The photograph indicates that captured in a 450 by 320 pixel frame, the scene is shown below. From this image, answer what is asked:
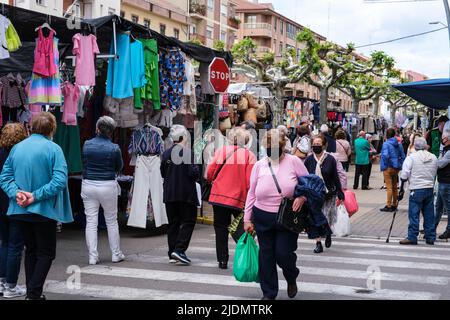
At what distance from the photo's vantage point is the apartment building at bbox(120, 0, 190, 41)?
4040cm

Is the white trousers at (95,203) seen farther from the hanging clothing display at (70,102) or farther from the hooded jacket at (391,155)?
the hooded jacket at (391,155)

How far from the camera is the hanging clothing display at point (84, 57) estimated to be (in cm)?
1005

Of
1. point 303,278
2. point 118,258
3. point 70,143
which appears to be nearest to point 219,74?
point 70,143

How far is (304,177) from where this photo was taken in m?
6.75

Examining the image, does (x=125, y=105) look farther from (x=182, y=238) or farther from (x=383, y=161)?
(x=383, y=161)

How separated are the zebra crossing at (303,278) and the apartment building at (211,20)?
40.1 m

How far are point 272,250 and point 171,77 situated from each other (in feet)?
20.0

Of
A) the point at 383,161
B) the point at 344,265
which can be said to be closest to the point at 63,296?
the point at 344,265

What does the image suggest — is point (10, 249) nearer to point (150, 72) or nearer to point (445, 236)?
point (150, 72)

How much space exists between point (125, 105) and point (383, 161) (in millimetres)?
7311

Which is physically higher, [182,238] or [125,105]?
[125,105]

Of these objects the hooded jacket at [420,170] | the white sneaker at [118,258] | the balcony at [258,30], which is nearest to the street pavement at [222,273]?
the white sneaker at [118,258]

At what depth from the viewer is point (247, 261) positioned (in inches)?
271

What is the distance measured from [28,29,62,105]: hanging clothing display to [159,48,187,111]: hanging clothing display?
2.52 meters
